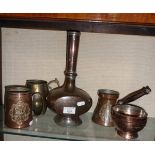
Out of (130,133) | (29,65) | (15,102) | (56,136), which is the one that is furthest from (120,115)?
(29,65)

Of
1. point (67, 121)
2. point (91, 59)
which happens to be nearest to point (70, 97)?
point (67, 121)

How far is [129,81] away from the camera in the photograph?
907mm

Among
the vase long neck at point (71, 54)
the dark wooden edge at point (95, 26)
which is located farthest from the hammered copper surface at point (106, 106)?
the dark wooden edge at point (95, 26)

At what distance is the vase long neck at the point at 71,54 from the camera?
0.74 m

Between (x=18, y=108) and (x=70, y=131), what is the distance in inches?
6.9

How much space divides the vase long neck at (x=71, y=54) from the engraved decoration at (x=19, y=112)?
0.48ft

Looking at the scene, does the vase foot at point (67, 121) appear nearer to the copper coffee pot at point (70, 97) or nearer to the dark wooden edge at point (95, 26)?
the copper coffee pot at point (70, 97)

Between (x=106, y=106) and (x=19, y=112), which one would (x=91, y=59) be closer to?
(x=106, y=106)

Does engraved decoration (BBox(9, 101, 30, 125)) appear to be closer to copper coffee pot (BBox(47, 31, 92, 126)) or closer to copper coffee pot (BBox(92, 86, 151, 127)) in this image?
copper coffee pot (BBox(47, 31, 92, 126))

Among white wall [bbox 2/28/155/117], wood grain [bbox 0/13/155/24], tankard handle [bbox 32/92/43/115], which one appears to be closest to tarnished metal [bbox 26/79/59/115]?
tankard handle [bbox 32/92/43/115]

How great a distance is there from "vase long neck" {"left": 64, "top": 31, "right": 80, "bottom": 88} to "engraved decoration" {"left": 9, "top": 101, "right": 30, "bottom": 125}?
0.48ft

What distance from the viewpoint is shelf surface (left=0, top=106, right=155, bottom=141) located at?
75 centimetres

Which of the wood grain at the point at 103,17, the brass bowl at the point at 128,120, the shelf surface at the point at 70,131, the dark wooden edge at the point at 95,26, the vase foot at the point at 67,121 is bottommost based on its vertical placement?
the shelf surface at the point at 70,131
